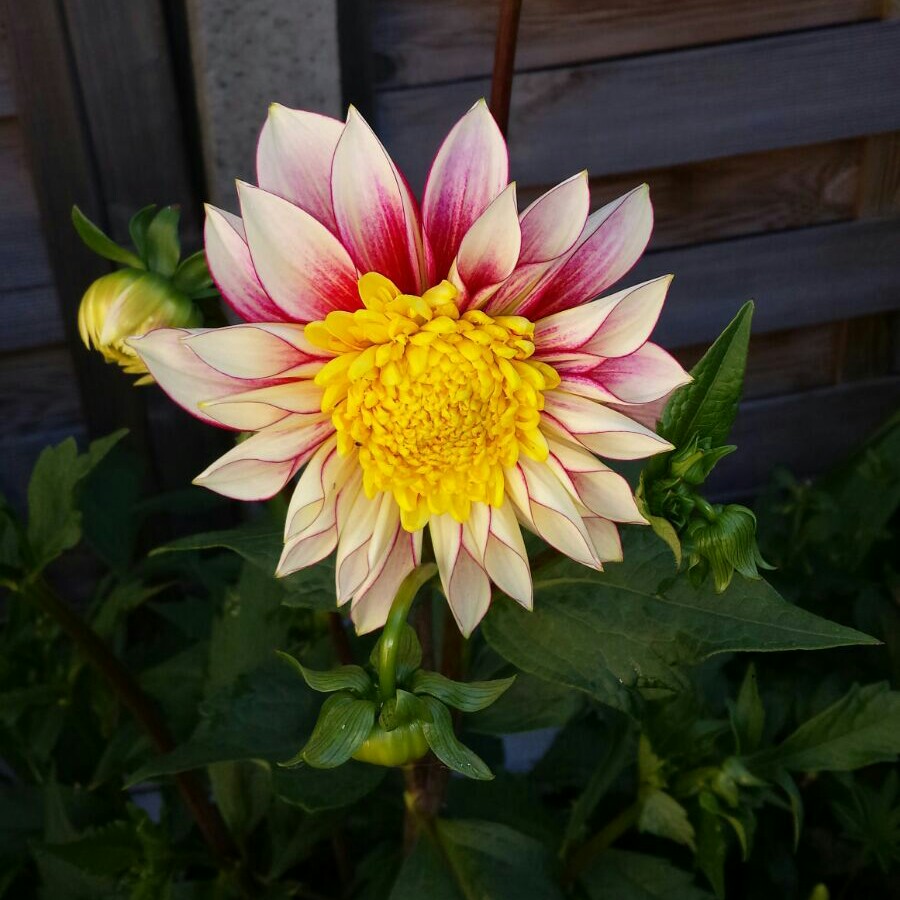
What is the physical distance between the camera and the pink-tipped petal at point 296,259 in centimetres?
49

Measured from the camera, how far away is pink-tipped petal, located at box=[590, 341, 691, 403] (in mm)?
512

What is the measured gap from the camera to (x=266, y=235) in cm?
49

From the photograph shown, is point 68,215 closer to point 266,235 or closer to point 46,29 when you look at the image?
point 46,29

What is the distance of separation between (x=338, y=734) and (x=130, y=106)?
2.95 feet

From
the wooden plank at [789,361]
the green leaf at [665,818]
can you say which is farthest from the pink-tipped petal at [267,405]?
the wooden plank at [789,361]

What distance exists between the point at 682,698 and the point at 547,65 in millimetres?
828

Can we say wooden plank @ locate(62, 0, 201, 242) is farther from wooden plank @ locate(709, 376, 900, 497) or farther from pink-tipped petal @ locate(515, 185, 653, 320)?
wooden plank @ locate(709, 376, 900, 497)

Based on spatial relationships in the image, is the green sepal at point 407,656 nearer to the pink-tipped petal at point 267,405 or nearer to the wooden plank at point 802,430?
the pink-tipped petal at point 267,405

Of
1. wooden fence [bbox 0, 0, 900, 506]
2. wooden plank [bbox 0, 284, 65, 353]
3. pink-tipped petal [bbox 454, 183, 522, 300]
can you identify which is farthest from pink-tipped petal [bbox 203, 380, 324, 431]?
wooden plank [bbox 0, 284, 65, 353]

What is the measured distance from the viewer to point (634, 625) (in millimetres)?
630

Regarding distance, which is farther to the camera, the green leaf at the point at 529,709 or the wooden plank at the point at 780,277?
the wooden plank at the point at 780,277

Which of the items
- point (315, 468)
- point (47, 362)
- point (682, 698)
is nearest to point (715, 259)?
point (682, 698)

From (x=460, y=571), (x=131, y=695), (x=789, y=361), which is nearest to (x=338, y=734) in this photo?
(x=460, y=571)

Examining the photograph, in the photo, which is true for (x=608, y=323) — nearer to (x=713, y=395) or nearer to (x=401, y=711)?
(x=713, y=395)
